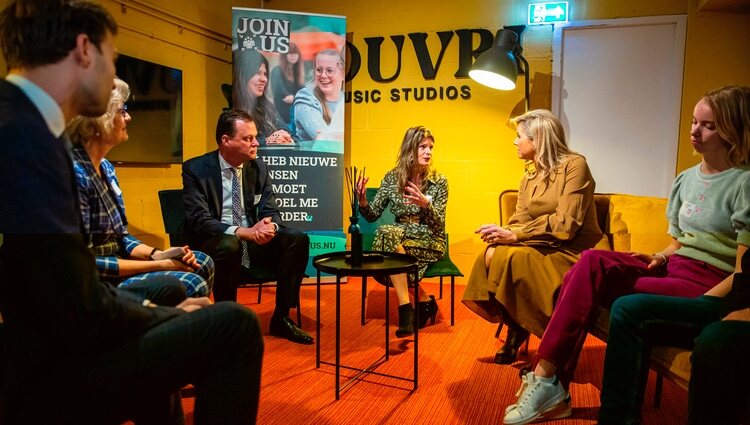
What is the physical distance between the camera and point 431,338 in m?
2.94

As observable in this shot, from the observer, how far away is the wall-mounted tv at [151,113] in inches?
135

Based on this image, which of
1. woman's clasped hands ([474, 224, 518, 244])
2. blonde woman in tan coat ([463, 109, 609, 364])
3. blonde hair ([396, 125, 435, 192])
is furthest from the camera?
blonde hair ([396, 125, 435, 192])

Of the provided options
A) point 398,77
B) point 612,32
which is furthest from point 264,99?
point 612,32

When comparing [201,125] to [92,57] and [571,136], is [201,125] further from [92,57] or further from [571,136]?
[92,57]

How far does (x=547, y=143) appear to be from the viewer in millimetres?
2625

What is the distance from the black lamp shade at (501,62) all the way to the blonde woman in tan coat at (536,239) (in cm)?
75

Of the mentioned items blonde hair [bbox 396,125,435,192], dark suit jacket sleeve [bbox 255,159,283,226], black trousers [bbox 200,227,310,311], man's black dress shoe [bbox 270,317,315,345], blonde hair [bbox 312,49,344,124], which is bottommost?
man's black dress shoe [bbox 270,317,315,345]

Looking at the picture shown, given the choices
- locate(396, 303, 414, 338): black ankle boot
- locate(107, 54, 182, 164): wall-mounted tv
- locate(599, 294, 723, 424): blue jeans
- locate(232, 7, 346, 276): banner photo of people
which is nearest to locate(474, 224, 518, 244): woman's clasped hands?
locate(396, 303, 414, 338): black ankle boot

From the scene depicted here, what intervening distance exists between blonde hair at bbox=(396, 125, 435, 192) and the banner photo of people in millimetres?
795

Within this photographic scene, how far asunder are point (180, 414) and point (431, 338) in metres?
1.80

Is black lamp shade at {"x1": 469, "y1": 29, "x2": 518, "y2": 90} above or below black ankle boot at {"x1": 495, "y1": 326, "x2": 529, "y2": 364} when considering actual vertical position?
above

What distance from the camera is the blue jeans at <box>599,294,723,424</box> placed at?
5.12 feet

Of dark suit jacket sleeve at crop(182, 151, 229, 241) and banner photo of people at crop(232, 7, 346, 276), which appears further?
banner photo of people at crop(232, 7, 346, 276)

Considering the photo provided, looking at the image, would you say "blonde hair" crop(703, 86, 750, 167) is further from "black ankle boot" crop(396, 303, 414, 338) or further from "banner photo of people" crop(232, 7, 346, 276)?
"banner photo of people" crop(232, 7, 346, 276)
